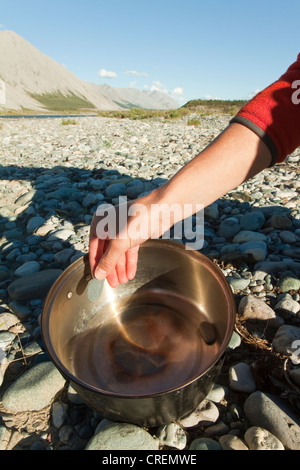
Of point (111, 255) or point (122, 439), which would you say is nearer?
point (122, 439)

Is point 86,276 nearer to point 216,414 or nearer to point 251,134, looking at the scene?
point 216,414

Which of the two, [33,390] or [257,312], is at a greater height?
[257,312]

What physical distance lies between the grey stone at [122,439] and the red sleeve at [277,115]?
47.8 inches

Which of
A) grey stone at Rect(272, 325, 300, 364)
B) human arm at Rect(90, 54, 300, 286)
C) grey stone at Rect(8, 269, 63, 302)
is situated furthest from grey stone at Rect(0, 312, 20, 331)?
grey stone at Rect(272, 325, 300, 364)

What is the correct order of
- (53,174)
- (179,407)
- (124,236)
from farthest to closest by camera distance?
1. (53,174)
2. (124,236)
3. (179,407)

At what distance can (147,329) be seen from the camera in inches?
67.7

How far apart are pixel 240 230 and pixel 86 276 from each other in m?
1.73

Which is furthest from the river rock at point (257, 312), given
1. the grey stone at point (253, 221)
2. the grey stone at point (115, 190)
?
the grey stone at point (115, 190)

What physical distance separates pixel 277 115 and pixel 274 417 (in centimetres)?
118

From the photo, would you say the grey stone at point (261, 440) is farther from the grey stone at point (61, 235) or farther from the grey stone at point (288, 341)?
the grey stone at point (61, 235)

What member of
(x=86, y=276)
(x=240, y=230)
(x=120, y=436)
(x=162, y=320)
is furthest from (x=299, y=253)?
(x=120, y=436)

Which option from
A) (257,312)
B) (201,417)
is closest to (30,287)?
(201,417)

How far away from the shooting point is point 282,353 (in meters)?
1.55

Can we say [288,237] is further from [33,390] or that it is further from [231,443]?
[33,390]
